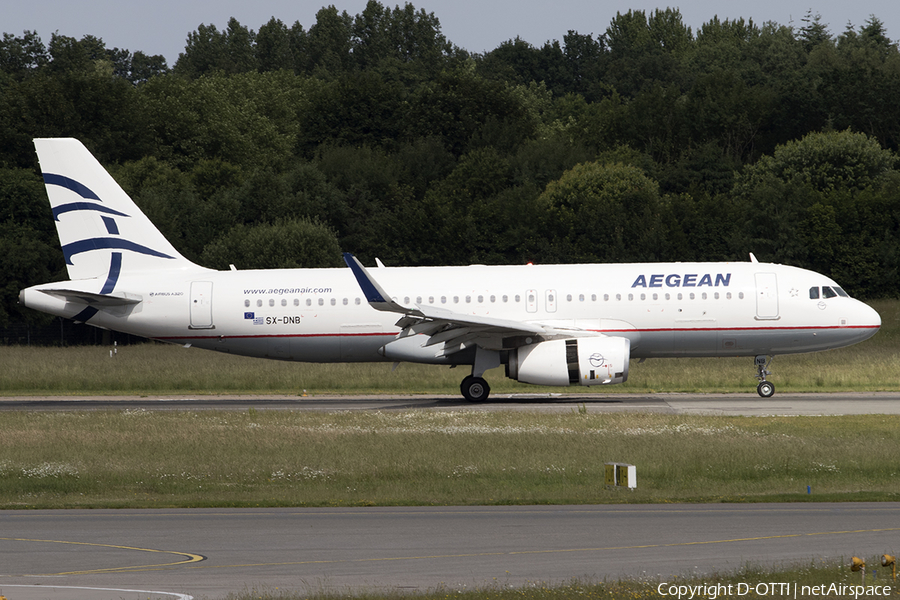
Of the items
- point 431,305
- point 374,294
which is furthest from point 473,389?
point 374,294

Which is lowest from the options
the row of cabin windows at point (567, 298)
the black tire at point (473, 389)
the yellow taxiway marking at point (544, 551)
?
the yellow taxiway marking at point (544, 551)

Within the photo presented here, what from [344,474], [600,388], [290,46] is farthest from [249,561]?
[290,46]

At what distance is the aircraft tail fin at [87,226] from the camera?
3681 cm

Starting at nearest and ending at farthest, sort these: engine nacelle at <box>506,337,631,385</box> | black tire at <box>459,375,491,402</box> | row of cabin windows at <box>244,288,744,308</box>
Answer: engine nacelle at <box>506,337,631,385</box>, row of cabin windows at <box>244,288,744,308</box>, black tire at <box>459,375,491,402</box>

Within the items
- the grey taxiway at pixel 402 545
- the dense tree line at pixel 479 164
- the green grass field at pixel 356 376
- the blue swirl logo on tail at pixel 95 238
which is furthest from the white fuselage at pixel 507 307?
the dense tree line at pixel 479 164

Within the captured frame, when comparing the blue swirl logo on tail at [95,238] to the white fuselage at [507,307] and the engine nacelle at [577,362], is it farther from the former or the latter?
the engine nacelle at [577,362]

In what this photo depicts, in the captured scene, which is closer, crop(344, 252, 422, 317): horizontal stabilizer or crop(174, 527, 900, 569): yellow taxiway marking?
crop(174, 527, 900, 569): yellow taxiway marking

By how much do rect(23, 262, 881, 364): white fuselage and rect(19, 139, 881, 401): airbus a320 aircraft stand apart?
45mm

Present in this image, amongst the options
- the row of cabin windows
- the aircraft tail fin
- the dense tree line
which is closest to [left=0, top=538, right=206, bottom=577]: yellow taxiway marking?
the row of cabin windows

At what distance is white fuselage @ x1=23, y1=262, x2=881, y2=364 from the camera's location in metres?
34.8

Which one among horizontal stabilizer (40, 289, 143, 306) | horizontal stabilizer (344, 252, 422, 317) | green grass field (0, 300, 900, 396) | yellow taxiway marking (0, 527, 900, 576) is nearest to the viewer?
yellow taxiway marking (0, 527, 900, 576)

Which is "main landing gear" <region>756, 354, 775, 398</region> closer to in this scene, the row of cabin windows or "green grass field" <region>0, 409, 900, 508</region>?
the row of cabin windows

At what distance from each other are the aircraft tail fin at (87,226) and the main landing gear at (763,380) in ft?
63.9
